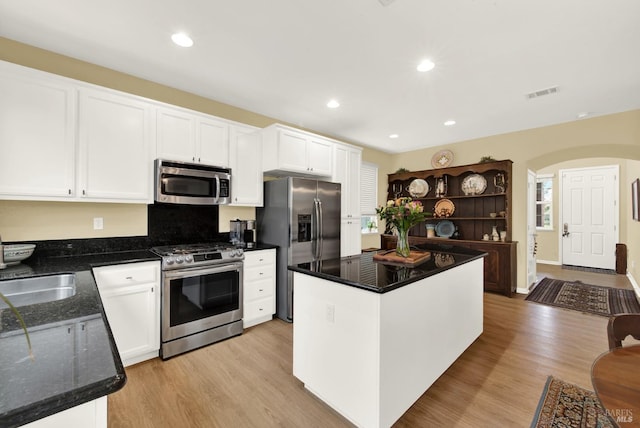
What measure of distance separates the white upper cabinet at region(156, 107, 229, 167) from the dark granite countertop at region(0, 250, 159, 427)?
1976mm

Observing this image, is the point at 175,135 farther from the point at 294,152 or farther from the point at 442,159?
the point at 442,159

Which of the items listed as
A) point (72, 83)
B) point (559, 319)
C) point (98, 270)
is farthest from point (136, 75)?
point (559, 319)

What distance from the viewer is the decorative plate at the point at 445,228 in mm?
5586

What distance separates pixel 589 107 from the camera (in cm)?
376

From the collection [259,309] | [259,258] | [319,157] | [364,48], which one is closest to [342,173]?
[319,157]

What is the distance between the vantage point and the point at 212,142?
3.26 meters

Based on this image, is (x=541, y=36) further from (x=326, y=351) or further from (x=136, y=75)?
(x=136, y=75)

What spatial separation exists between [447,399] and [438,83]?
3028 millimetres

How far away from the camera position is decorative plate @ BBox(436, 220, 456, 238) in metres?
5.59

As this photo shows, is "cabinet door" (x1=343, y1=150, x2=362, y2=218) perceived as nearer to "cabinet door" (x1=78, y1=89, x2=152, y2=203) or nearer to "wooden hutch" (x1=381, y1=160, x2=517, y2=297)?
"wooden hutch" (x1=381, y1=160, x2=517, y2=297)

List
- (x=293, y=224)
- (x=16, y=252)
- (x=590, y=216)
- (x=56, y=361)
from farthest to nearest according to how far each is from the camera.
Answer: (x=590, y=216) < (x=293, y=224) < (x=16, y=252) < (x=56, y=361)

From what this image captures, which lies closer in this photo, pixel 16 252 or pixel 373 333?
pixel 373 333

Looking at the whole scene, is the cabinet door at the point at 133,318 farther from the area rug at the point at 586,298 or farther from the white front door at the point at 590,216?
the white front door at the point at 590,216

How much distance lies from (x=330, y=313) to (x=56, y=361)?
1.45 metres
